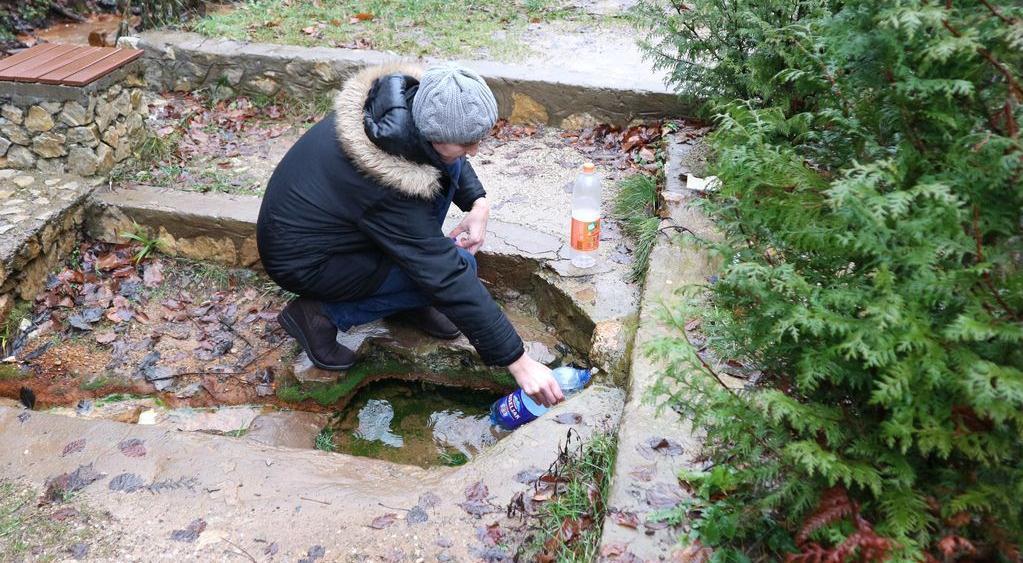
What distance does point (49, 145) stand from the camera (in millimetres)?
4387

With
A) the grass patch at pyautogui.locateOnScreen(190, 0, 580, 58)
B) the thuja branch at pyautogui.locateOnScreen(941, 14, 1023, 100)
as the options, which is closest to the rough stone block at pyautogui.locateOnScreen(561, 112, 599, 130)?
the grass patch at pyautogui.locateOnScreen(190, 0, 580, 58)

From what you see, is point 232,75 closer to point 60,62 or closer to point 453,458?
point 60,62

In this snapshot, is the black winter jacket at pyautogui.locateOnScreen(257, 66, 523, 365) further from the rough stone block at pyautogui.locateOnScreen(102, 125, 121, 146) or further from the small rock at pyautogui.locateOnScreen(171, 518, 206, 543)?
the rough stone block at pyautogui.locateOnScreen(102, 125, 121, 146)

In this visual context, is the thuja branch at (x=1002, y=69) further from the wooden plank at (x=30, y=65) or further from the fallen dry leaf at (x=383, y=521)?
the wooden plank at (x=30, y=65)

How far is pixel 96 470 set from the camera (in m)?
2.86

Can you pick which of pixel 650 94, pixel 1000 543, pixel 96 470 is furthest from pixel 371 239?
pixel 650 94

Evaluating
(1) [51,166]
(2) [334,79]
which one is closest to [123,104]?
(1) [51,166]

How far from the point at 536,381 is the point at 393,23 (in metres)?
4.90

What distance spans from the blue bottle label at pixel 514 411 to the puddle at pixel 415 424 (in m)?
0.18

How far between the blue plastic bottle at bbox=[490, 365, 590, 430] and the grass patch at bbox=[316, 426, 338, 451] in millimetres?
855

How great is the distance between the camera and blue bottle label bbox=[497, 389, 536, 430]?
11.2 ft

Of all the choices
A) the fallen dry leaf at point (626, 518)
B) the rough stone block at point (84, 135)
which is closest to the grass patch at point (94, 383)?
the rough stone block at point (84, 135)

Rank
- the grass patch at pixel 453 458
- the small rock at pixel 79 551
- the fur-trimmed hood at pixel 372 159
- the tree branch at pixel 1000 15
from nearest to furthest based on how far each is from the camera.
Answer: the tree branch at pixel 1000 15 < the small rock at pixel 79 551 < the fur-trimmed hood at pixel 372 159 < the grass patch at pixel 453 458

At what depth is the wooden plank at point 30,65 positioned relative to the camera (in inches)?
166
